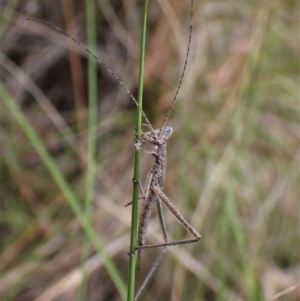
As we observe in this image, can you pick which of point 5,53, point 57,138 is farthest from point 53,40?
point 57,138

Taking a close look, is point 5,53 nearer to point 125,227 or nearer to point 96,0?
point 96,0

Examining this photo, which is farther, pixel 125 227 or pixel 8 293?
pixel 125 227

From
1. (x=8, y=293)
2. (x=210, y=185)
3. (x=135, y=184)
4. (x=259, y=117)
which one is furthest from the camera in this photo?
(x=259, y=117)

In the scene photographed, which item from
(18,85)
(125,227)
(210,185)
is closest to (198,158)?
(210,185)

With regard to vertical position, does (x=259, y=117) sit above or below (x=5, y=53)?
below

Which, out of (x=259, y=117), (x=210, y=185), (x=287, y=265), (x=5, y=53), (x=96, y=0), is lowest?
(x=287, y=265)

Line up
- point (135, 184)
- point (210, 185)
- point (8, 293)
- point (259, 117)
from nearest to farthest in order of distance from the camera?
point (135, 184) < point (8, 293) < point (210, 185) < point (259, 117)
